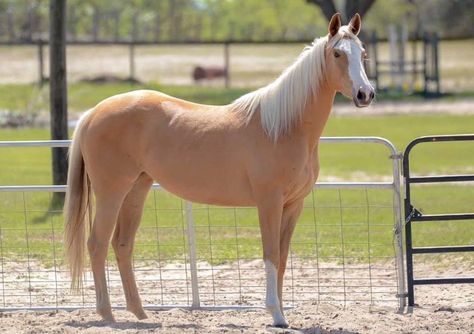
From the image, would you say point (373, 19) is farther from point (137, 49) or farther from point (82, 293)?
point (82, 293)

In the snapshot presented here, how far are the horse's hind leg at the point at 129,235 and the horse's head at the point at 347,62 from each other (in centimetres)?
166

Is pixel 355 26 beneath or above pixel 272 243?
above

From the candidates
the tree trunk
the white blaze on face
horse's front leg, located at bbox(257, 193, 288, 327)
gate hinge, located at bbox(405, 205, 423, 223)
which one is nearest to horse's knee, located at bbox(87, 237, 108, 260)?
horse's front leg, located at bbox(257, 193, 288, 327)

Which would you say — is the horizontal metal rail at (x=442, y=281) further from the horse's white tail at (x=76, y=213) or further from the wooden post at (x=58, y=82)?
the wooden post at (x=58, y=82)

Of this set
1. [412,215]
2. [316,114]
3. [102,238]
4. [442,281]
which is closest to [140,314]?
[102,238]

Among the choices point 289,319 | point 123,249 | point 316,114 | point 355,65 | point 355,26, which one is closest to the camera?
point 355,65

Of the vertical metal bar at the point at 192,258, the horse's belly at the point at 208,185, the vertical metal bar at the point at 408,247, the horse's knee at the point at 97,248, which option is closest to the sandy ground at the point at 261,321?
the vertical metal bar at the point at 408,247

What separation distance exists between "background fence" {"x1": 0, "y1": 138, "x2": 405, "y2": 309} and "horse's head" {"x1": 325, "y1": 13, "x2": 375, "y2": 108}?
111 centimetres

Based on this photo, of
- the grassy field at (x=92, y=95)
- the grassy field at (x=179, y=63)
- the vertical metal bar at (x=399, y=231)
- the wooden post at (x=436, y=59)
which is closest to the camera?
the vertical metal bar at (x=399, y=231)

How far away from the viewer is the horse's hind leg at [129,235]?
23.5ft

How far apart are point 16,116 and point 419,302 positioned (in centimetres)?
1602

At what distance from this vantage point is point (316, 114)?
6625 millimetres

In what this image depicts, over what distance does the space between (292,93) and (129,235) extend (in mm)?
1654

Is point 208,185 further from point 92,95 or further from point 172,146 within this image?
point 92,95
